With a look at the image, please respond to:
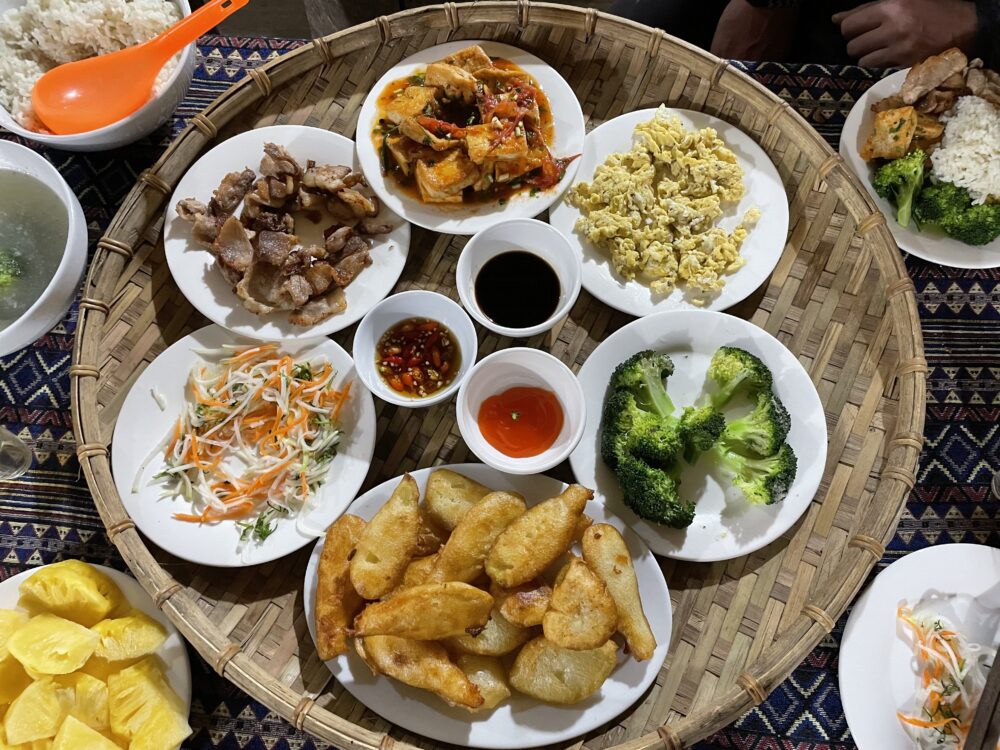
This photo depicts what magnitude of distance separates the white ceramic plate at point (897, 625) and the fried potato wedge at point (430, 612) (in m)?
1.54

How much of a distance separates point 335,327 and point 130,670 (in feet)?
5.05

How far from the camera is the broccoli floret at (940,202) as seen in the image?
2.88 metres

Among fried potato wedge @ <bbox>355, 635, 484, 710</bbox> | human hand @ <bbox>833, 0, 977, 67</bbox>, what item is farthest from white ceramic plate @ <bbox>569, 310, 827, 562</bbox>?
human hand @ <bbox>833, 0, 977, 67</bbox>

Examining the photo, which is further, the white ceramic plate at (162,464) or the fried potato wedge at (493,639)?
the white ceramic plate at (162,464)

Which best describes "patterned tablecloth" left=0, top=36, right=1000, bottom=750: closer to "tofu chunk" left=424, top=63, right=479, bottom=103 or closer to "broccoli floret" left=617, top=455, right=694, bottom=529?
"broccoli floret" left=617, top=455, right=694, bottom=529

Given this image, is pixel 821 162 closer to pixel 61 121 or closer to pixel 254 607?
pixel 254 607

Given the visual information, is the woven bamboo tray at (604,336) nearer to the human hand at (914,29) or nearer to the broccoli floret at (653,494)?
the broccoli floret at (653,494)

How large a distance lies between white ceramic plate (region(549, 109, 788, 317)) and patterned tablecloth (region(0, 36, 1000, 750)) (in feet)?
1.71

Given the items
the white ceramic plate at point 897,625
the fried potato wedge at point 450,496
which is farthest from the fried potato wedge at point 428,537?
the white ceramic plate at point 897,625

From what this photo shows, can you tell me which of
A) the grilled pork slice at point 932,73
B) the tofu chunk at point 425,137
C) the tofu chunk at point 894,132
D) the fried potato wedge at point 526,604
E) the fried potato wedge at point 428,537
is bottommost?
the fried potato wedge at point 428,537

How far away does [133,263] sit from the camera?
3.06m

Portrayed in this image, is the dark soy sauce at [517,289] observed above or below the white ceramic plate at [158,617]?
above

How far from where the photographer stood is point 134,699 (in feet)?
8.86

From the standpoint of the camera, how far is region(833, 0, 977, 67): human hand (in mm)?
3182
